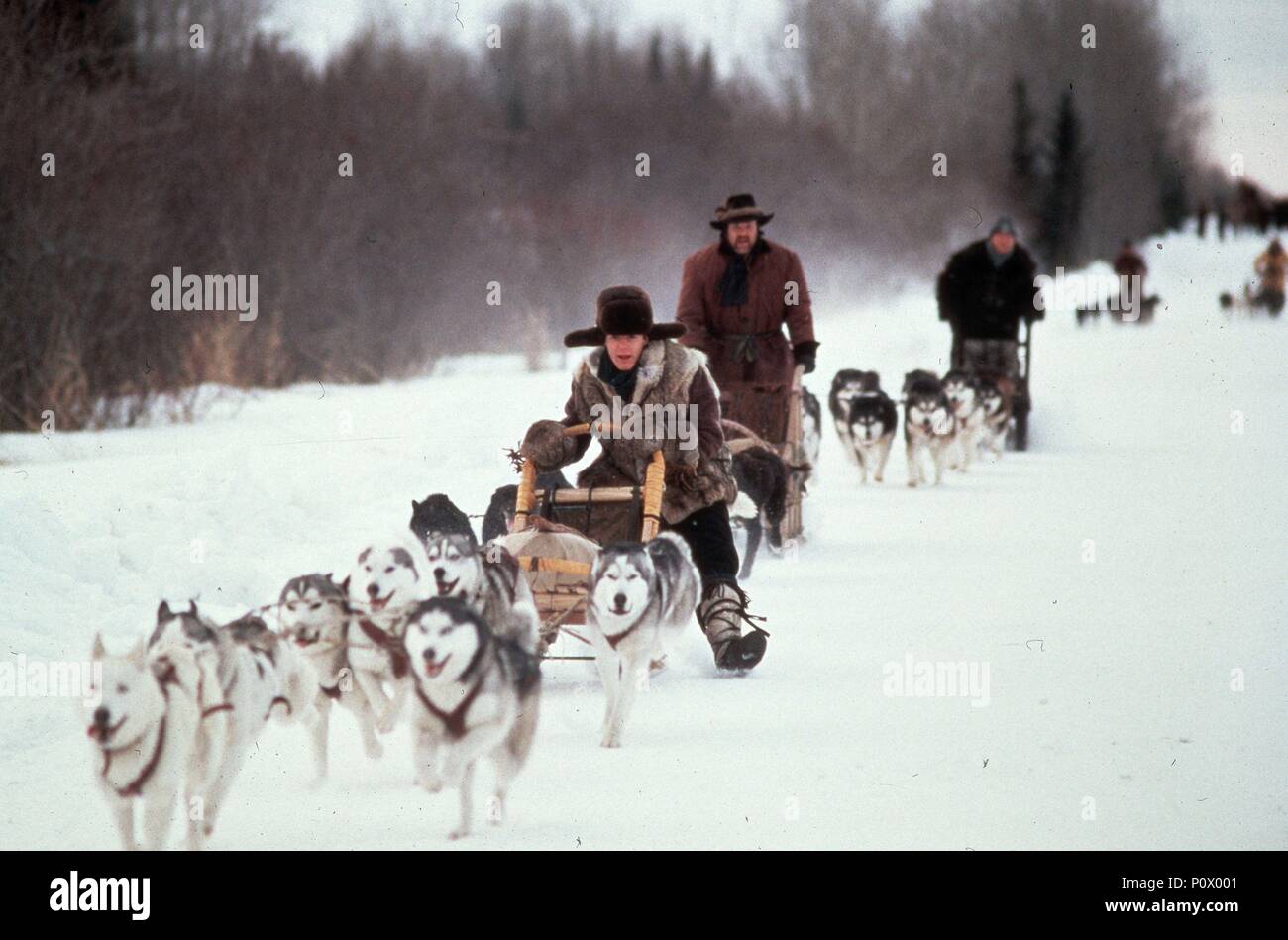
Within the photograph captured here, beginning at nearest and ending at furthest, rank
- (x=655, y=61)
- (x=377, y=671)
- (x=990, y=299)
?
1. (x=377, y=671)
2. (x=990, y=299)
3. (x=655, y=61)

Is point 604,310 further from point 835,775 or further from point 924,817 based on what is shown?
point 924,817

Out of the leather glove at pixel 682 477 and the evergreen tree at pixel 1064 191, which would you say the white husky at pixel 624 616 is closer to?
the leather glove at pixel 682 477

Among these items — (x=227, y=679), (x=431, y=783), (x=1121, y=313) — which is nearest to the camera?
(x=227, y=679)

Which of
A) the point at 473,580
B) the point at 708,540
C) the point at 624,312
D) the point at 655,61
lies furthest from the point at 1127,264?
the point at 473,580

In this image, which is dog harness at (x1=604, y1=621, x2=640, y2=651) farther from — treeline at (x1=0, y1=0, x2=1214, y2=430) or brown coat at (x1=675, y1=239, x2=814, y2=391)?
treeline at (x1=0, y1=0, x2=1214, y2=430)

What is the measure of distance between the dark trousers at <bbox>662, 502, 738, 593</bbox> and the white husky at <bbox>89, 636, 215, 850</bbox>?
109 inches

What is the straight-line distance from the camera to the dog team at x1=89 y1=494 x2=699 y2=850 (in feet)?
11.6

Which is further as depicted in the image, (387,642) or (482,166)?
(482,166)

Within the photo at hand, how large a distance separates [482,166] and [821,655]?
18232mm

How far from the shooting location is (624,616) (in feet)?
16.3

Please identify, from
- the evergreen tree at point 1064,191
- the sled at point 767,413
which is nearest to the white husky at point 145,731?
the sled at point 767,413

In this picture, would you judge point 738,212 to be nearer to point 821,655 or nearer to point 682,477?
point 682,477

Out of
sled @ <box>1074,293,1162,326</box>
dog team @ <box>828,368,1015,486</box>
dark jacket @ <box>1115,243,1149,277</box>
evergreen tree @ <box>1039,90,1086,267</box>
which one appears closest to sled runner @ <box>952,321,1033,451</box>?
dog team @ <box>828,368,1015,486</box>

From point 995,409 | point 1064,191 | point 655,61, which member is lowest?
point 995,409
